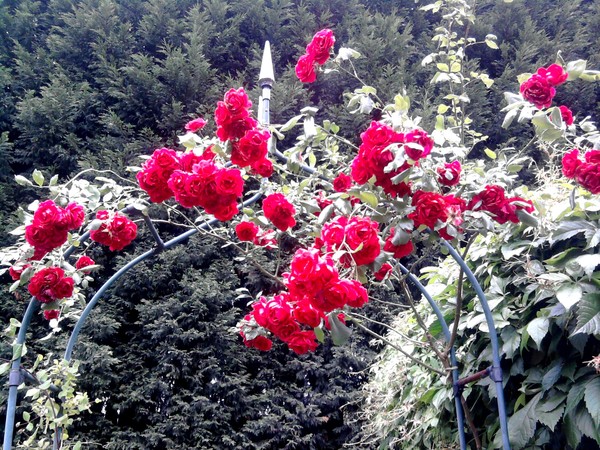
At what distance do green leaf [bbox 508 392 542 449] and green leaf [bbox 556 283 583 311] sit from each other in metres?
0.27

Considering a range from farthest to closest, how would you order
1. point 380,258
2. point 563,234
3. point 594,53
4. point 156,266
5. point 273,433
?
point 594,53 < point 156,266 < point 273,433 < point 563,234 < point 380,258

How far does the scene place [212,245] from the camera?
381 centimetres

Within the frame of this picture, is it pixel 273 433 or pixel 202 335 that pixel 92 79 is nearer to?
pixel 202 335

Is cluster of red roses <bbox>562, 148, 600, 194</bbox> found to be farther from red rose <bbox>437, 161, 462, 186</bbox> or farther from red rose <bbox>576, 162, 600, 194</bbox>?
red rose <bbox>437, 161, 462, 186</bbox>

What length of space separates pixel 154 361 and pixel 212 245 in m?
0.87

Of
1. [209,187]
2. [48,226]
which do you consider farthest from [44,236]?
[209,187]

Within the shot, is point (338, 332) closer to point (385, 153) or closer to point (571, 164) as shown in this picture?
point (385, 153)

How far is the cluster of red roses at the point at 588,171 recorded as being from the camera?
1.19m

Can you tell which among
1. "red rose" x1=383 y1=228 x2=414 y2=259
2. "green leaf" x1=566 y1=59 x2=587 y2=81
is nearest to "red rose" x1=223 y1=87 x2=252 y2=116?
"red rose" x1=383 y1=228 x2=414 y2=259

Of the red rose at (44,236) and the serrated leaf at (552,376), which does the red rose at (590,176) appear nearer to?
the serrated leaf at (552,376)

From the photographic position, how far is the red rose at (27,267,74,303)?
149cm

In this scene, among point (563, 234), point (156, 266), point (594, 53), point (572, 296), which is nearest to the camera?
point (572, 296)

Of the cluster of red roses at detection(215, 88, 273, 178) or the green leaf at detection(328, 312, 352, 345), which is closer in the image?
the green leaf at detection(328, 312, 352, 345)

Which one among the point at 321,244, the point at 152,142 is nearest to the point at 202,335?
the point at 152,142
